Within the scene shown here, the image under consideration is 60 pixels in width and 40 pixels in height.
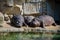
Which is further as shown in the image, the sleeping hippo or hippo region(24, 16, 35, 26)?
hippo region(24, 16, 35, 26)

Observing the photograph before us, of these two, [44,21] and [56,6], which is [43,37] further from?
[56,6]

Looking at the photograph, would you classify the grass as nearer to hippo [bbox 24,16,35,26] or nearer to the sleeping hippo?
the sleeping hippo

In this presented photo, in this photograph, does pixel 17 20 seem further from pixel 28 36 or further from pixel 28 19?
pixel 28 36

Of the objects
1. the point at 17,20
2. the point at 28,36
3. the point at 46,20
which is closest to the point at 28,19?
the point at 17,20

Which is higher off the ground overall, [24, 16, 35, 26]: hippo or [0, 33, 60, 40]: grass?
[24, 16, 35, 26]: hippo

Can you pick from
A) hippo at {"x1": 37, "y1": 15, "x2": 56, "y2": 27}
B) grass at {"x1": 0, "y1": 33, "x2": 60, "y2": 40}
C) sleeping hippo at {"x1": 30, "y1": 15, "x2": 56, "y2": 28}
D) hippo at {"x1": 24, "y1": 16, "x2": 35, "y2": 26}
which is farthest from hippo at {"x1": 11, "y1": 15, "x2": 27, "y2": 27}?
grass at {"x1": 0, "y1": 33, "x2": 60, "y2": 40}

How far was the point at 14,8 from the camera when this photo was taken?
9305 mm

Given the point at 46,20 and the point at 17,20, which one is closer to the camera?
the point at 17,20

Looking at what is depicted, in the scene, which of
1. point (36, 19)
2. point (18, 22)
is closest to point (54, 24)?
point (36, 19)

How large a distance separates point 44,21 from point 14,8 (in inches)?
51.8

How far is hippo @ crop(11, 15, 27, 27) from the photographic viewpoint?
8310mm

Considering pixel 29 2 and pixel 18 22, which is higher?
pixel 29 2

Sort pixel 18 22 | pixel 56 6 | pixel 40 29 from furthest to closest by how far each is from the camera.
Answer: pixel 56 6 < pixel 18 22 < pixel 40 29

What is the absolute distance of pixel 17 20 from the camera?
845 centimetres
